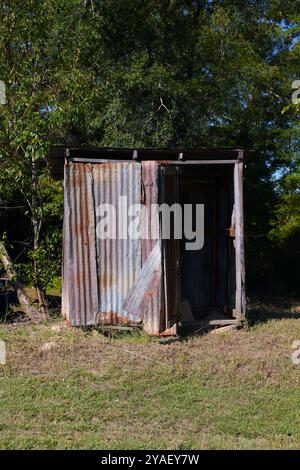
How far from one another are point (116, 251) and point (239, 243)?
2.05 m

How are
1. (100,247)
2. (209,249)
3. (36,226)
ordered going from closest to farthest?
(100,247)
(209,249)
(36,226)

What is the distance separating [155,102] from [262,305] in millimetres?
6964

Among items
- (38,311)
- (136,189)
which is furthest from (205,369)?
(38,311)

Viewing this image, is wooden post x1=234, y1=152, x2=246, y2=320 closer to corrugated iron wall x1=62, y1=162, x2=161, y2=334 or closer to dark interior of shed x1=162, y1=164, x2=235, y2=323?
dark interior of shed x1=162, y1=164, x2=235, y2=323

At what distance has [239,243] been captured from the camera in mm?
9156

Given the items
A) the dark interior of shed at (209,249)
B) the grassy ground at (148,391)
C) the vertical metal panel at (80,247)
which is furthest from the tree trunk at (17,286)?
the dark interior of shed at (209,249)

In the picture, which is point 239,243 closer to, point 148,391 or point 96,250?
point 96,250

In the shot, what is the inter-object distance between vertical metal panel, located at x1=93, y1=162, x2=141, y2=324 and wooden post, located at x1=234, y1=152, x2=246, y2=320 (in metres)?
1.69

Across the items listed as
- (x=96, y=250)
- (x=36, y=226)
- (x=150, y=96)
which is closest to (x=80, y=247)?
(x=96, y=250)

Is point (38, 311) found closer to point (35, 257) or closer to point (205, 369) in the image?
point (35, 257)

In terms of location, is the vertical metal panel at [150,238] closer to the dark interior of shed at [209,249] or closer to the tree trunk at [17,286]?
the dark interior of shed at [209,249]

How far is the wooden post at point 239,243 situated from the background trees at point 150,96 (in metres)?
2.11

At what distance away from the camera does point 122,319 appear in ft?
27.6

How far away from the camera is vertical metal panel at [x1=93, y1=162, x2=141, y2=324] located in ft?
27.6
